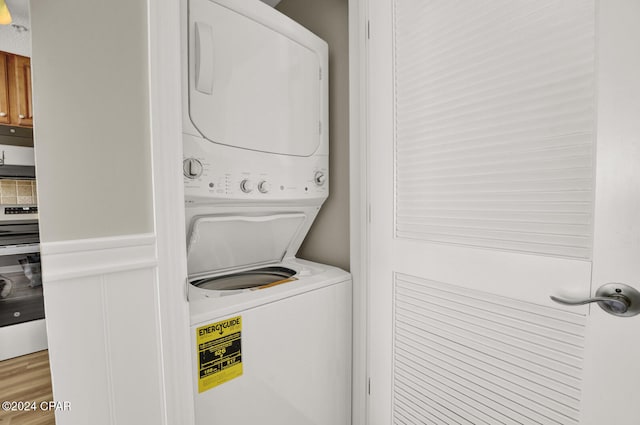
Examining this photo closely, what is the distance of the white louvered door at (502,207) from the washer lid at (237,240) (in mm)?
546

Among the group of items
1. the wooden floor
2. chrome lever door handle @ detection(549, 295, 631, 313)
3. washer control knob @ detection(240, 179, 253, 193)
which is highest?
washer control knob @ detection(240, 179, 253, 193)

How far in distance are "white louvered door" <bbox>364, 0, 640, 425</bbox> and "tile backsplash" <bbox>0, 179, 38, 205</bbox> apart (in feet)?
10.9

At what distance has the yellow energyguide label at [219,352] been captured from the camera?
1055 millimetres

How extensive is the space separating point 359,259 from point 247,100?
99cm

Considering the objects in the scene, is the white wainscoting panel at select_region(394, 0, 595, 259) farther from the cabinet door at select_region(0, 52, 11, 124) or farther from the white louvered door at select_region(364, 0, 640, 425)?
the cabinet door at select_region(0, 52, 11, 124)

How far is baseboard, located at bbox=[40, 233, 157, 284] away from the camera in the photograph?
78 cm

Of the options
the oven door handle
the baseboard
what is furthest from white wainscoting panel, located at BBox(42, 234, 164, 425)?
the oven door handle

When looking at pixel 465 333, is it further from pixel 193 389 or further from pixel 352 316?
pixel 193 389

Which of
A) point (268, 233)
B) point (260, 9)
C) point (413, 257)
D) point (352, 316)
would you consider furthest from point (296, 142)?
point (352, 316)

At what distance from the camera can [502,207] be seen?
3.39ft

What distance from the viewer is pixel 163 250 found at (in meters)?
0.94

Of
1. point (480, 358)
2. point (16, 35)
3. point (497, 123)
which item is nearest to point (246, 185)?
point (497, 123)

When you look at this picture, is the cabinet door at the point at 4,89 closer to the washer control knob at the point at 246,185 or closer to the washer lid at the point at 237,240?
the washer lid at the point at 237,240

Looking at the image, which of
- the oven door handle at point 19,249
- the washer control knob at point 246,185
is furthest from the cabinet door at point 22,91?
the washer control knob at point 246,185
